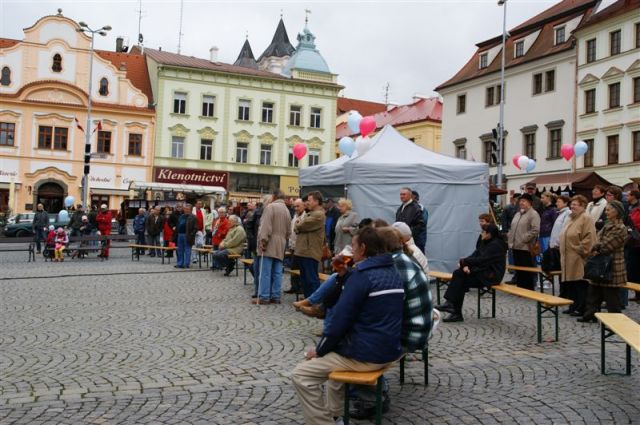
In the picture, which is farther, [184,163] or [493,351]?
[184,163]

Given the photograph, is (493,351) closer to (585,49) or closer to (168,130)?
(585,49)

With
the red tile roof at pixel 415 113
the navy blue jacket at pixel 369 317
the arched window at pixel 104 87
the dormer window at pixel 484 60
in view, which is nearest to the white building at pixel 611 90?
the dormer window at pixel 484 60

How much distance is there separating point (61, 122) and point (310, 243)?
3875cm

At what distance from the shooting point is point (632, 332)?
5.76 m

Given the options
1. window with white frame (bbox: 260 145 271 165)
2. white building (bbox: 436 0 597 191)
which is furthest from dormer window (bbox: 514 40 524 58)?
window with white frame (bbox: 260 145 271 165)

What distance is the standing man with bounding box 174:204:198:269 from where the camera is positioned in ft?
57.7

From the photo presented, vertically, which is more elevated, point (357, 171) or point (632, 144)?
point (632, 144)

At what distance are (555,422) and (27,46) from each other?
46114mm

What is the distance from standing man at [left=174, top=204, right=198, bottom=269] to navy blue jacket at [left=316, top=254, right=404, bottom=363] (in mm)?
13246

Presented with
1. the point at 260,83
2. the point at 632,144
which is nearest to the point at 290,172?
the point at 260,83

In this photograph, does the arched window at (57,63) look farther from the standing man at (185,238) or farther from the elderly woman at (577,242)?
the elderly woman at (577,242)

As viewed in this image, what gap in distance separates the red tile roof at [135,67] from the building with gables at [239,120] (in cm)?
67

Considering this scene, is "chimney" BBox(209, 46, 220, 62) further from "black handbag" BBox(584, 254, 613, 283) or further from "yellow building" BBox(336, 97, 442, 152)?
"black handbag" BBox(584, 254, 613, 283)

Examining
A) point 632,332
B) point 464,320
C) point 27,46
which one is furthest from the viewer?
point 27,46
